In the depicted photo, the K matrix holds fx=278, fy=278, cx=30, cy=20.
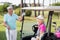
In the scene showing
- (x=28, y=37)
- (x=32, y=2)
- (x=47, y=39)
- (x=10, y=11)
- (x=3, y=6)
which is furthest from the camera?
(x=3, y=6)

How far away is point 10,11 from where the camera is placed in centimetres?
824

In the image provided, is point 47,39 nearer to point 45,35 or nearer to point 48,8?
point 45,35

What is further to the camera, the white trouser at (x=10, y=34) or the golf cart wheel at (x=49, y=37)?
the white trouser at (x=10, y=34)

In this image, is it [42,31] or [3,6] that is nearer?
[42,31]

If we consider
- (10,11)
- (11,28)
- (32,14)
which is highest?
(10,11)

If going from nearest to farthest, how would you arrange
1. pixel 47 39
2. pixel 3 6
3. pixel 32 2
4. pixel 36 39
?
1. pixel 47 39
2. pixel 36 39
3. pixel 32 2
4. pixel 3 6

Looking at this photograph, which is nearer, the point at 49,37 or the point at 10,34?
the point at 49,37

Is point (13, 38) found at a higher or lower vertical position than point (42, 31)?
lower

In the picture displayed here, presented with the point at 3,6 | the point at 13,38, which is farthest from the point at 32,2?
the point at 13,38

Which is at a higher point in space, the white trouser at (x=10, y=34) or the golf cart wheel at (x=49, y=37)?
the golf cart wheel at (x=49, y=37)

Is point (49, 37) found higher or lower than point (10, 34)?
higher

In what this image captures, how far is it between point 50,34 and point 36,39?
448mm

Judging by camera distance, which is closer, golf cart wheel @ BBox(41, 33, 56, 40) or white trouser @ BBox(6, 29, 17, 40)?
golf cart wheel @ BBox(41, 33, 56, 40)

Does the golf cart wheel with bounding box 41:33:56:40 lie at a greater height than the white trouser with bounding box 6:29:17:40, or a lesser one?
greater
